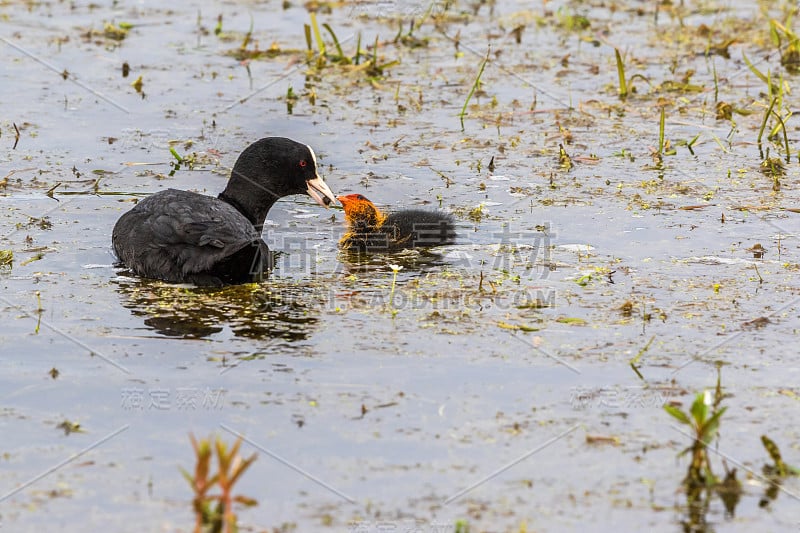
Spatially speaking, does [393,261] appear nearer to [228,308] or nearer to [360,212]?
[360,212]

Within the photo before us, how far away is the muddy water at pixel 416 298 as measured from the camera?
3.79 m

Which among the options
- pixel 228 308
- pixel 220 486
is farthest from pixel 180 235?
pixel 220 486

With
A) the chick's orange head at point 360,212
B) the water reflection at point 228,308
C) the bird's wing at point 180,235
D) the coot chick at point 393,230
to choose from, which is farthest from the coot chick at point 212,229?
the coot chick at point 393,230

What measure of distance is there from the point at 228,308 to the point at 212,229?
492 mm

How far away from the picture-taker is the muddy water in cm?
379

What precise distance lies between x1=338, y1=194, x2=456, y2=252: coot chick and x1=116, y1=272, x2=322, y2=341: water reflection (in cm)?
73

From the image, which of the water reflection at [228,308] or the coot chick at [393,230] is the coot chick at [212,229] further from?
the coot chick at [393,230]

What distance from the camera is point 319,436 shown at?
4.09 metres

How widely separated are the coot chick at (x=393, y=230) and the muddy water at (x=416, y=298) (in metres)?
0.12

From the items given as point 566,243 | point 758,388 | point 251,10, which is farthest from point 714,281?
point 251,10

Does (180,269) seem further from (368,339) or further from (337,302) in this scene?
(368,339)

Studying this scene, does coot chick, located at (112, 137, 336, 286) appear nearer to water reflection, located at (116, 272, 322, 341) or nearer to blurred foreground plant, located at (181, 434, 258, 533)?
water reflection, located at (116, 272, 322, 341)

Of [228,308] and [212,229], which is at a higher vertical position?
[212,229]

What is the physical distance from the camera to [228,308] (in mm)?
5527
